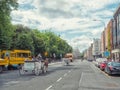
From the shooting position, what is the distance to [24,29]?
Result: 97312 millimetres

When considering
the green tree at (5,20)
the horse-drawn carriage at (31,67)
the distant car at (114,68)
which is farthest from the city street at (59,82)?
the green tree at (5,20)

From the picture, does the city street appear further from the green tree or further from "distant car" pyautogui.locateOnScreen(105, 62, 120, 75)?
the green tree

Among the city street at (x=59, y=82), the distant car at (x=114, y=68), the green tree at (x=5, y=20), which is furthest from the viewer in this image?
the green tree at (x=5, y=20)

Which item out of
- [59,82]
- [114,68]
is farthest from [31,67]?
[59,82]

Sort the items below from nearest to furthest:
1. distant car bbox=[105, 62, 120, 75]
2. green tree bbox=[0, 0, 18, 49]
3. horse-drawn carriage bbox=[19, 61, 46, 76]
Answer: horse-drawn carriage bbox=[19, 61, 46, 76] → distant car bbox=[105, 62, 120, 75] → green tree bbox=[0, 0, 18, 49]

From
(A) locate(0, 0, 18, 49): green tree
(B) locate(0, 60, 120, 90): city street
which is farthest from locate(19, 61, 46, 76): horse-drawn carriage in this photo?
(A) locate(0, 0, 18, 49): green tree

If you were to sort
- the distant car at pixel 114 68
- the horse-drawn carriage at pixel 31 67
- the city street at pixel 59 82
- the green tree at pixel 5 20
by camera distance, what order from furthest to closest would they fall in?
the green tree at pixel 5 20 < the distant car at pixel 114 68 < the horse-drawn carriage at pixel 31 67 < the city street at pixel 59 82

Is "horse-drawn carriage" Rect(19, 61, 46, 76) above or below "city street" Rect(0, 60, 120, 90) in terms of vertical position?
above

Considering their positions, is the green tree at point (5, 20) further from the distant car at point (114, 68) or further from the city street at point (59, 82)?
the distant car at point (114, 68)

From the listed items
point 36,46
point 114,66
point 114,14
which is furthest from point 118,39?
point 114,66

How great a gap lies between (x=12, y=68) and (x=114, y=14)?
54.1 metres

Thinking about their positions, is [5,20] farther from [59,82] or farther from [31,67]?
[59,82]

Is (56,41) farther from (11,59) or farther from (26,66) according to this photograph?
(26,66)

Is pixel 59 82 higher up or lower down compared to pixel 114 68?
lower down
